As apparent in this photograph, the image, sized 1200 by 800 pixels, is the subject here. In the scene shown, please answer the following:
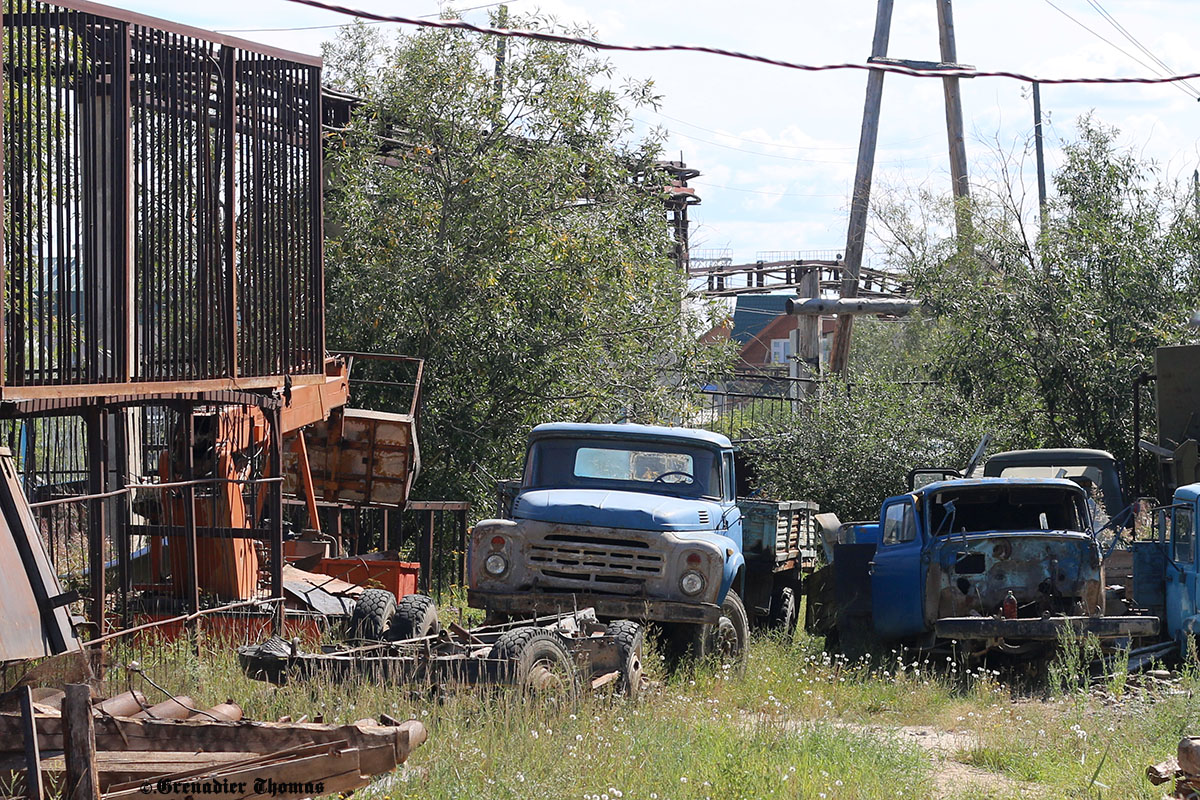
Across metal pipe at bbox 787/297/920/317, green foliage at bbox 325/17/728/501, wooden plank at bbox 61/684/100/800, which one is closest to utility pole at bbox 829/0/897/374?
metal pipe at bbox 787/297/920/317

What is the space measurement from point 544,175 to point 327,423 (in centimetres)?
448

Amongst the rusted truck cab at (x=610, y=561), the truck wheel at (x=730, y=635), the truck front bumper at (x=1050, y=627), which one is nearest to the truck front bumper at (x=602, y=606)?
the rusted truck cab at (x=610, y=561)

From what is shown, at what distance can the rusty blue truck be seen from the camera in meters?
10.7

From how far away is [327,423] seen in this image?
45.5ft

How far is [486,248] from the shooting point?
1605 centimetres

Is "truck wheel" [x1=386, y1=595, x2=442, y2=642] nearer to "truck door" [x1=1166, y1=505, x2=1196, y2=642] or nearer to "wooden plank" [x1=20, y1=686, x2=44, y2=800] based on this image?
"wooden plank" [x1=20, y1=686, x2=44, y2=800]

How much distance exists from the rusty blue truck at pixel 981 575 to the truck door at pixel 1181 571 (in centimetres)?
36

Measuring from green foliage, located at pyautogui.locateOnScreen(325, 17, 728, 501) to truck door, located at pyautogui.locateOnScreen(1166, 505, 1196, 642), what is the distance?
25.1 ft

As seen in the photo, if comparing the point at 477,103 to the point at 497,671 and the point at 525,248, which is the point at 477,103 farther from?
the point at 497,671

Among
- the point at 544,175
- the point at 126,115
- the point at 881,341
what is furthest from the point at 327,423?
the point at 881,341

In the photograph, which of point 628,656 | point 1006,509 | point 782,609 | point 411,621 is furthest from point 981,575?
point 411,621

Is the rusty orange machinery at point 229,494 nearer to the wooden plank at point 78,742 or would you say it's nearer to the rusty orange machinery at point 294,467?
the rusty orange machinery at point 294,467

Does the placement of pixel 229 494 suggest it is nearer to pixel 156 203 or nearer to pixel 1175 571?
pixel 156 203

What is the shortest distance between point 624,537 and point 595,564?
33 cm
